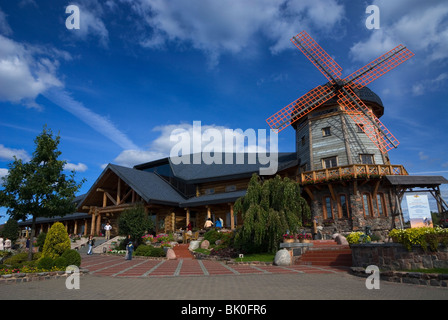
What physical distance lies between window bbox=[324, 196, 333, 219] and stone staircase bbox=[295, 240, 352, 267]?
25.7 ft

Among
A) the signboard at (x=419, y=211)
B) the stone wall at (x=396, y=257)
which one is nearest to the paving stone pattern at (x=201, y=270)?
the stone wall at (x=396, y=257)

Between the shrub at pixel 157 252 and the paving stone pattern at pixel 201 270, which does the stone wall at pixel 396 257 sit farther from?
the shrub at pixel 157 252

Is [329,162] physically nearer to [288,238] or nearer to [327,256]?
[288,238]

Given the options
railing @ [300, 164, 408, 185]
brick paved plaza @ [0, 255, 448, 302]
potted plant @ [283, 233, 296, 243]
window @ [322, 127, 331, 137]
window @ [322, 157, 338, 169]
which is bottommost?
brick paved plaza @ [0, 255, 448, 302]

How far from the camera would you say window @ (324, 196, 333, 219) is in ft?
75.0

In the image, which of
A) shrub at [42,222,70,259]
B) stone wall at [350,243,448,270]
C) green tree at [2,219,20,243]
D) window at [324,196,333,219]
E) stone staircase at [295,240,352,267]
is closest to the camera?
stone wall at [350,243,448,270]

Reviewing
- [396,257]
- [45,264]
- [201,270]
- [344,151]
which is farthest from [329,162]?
[45,264]

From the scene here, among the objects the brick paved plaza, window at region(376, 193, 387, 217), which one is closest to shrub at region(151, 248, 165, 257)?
the brick paved plaza

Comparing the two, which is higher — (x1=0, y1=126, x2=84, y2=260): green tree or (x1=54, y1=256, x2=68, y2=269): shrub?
(x1=0, y1=126, x2=84, y2=260): green tree

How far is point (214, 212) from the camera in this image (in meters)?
28.6

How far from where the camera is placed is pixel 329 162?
80.3 feet

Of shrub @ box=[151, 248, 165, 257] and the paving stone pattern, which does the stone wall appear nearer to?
the paving stone pattern

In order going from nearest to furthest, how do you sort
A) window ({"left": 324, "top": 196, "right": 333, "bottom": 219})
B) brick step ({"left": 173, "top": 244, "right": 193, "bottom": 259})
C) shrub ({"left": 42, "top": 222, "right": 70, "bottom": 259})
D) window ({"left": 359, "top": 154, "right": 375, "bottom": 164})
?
shrub ({"left": 42, "top": 222, "right": 70, "bottom": 259}) < brick step ({"left": 173, "top": 244, "right": 193, "bottom": 259}) < window ({"left": 324, "top": 196, "right": 333, "bottom": 219}) < window ({"left": 359, "top": 154, "right": 375, "bottom": 164})

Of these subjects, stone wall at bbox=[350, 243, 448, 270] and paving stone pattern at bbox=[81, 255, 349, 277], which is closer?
stone wall at bbox=[350, 243, 448, 270]
